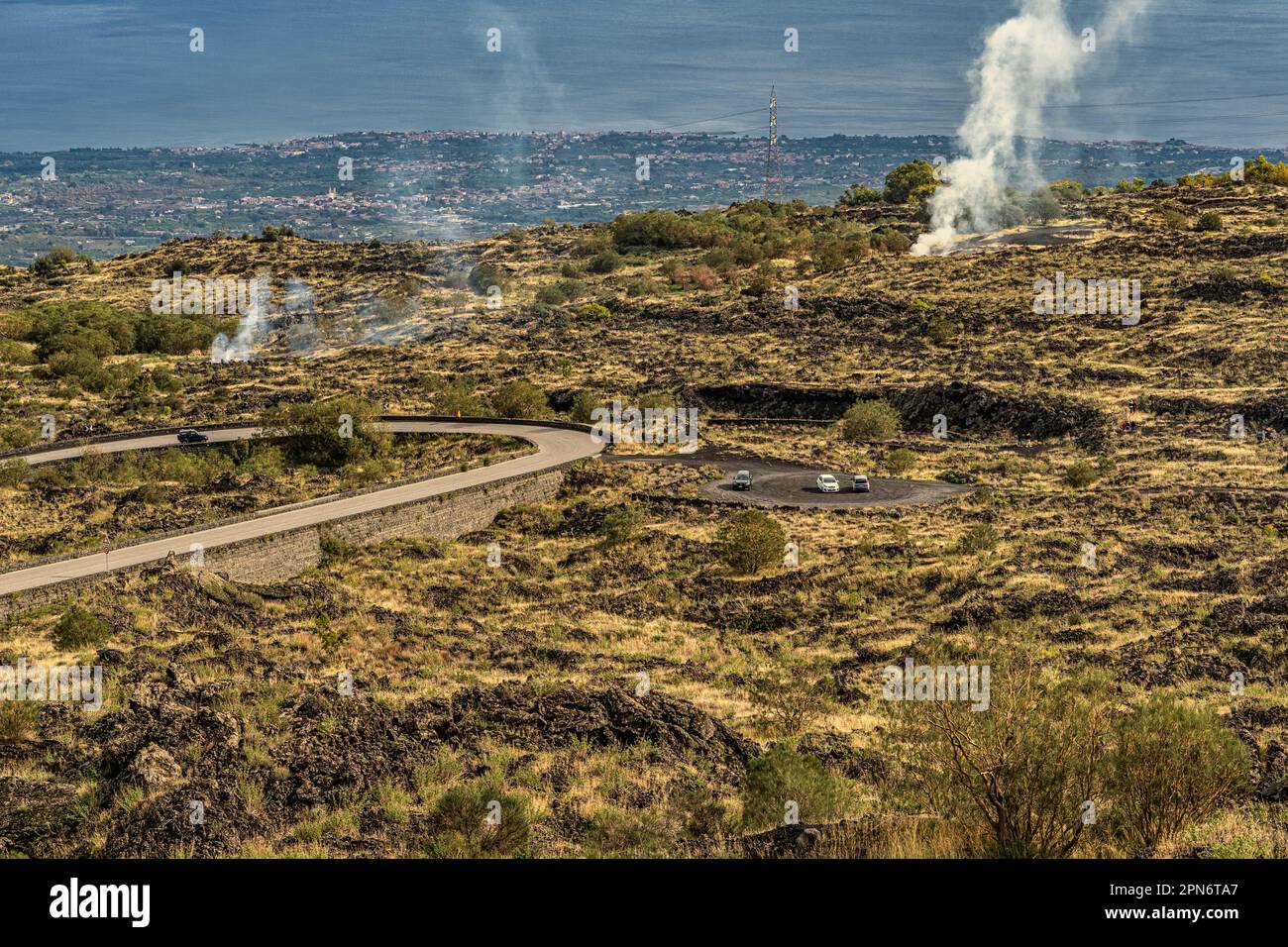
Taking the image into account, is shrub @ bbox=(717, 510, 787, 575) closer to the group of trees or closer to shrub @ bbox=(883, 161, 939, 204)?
the group of trees

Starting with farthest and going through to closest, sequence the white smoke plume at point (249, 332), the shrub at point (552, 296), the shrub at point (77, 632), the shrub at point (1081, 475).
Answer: the shrub at point (552, 296) < the white smoke plume at point (249, 332) < the shrub at point (1081, 475) < the shrub at point (77, 632)

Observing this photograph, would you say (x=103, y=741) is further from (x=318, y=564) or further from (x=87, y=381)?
(x=87, y=381)

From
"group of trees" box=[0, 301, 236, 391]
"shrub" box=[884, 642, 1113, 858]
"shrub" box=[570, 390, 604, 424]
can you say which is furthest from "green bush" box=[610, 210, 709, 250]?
"shrub" box=[884, 642, 1113, 858]

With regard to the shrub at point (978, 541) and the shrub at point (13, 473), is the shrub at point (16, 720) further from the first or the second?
the shrub at point (13, 473)

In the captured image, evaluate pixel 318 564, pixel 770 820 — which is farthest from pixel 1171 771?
pixel 318 564

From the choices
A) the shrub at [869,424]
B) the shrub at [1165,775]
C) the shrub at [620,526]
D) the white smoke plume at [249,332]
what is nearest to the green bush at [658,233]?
the white smoke plume at [249,332]

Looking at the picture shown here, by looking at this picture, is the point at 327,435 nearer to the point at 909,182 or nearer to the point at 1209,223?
the point at 1209,223
